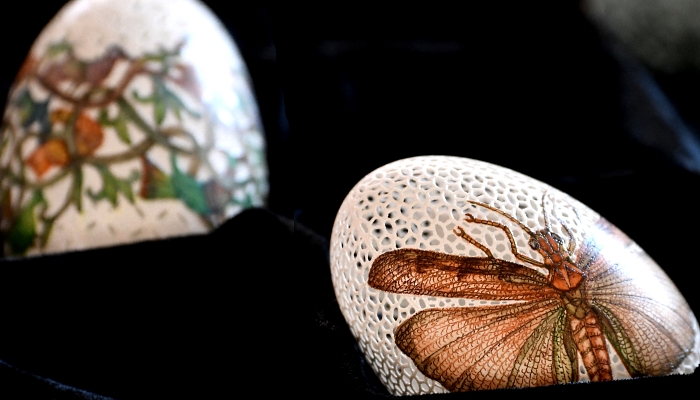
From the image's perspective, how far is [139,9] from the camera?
80 centimetres

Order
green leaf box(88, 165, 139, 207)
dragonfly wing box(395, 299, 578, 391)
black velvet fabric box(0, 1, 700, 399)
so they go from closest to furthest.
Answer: dragonfly wing box(395, 299, 578, 391), black velvet fabric box(0, 1, 700, 399), green leaf box(88, 165, 139, 207)

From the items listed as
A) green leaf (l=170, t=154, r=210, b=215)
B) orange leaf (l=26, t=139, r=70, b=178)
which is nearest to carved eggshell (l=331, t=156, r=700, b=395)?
green leaf (l=170, t=154, r=210, b=215)

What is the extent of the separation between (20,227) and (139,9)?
0.28m

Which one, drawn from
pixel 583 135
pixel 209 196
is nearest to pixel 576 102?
pixel 583 135

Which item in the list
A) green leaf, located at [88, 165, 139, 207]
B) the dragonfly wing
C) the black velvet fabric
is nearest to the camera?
the dragonfly wing

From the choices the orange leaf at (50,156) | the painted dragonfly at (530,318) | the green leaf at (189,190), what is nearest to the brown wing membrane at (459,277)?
the painted dragonfly at (530,318)

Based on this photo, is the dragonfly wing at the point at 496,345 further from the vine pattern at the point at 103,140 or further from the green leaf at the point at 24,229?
the green leaf at the point at 24,229

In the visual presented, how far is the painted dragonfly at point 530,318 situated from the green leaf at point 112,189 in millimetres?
344

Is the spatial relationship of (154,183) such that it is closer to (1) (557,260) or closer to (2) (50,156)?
(2) (50,156)

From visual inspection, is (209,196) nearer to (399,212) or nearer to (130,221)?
(130,221)

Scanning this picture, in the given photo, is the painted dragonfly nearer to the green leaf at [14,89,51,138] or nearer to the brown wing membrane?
the brown wing membrane

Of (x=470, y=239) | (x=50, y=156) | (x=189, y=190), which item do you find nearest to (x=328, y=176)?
(x=189, y=190)

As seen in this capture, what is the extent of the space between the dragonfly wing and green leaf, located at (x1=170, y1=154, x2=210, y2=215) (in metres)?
0.35

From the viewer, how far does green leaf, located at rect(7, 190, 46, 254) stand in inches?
29.9
